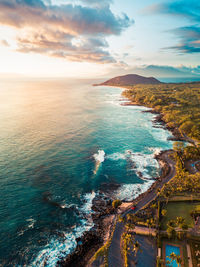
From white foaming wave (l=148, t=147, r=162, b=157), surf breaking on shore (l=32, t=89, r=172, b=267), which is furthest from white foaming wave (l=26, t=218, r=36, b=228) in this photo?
white foaming wave (l=148, t=147, r=162, b=157)

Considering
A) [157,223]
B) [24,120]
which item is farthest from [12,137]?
[157,223]

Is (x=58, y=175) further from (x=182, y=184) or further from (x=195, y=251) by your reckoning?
(x=195, y=251)

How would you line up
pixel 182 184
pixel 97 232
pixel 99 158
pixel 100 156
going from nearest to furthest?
pixel 97 232
pixel 182 184
pixel 99 158
pixel 100 156

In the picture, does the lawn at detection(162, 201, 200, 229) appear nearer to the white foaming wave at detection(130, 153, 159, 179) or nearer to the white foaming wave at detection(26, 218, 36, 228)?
the white foaming wave at detection(130, 153, 159, 179)

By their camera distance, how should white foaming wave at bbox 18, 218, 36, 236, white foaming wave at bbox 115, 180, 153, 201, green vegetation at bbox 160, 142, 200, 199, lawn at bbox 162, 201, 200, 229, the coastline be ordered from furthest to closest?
white foaming wave at bbox 115, 180, 153, 201 → green vegetation at bbox 160, 142, 200, 199 → lawn at bbox 162, 201, 200, 229 → white foaming wave at bbox 18, 218, 36, 236 → the coastline

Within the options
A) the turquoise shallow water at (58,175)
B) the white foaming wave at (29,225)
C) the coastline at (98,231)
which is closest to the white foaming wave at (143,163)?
the turquoise shallow water at (58,175)

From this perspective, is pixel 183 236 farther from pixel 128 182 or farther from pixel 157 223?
pixel 128 182

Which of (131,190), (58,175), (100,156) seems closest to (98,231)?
(131,190)

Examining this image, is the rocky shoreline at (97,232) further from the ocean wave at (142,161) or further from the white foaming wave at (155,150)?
the white foaming wave at (155,150)
